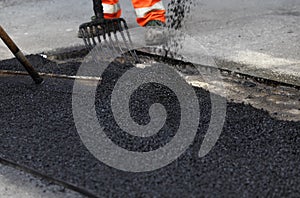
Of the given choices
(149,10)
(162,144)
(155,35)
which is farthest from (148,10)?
(162,144)

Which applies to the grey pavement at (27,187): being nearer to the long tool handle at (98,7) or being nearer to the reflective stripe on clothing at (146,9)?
the long tool handle at (98,7)

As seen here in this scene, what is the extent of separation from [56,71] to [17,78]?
0.27 metres

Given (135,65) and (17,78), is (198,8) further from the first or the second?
(17,78)

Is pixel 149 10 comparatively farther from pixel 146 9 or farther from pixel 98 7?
pixel 98 7

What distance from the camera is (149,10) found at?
13.6ft

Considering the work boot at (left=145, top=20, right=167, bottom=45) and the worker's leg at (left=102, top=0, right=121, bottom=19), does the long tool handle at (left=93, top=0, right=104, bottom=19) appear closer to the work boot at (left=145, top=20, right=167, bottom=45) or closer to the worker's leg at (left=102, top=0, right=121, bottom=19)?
the work boot at (left=145, top=20, right=167, bottom=45)

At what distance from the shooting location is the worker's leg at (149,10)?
13.6 feet

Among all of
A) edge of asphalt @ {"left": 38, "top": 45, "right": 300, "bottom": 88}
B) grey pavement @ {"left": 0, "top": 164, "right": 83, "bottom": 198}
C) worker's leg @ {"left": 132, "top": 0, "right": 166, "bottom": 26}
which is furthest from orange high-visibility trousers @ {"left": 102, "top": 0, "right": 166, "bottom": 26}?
grey pavement @ {"left": 0, "top": 164, "right": 83, "bottom": 198}

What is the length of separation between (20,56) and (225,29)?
6.17ft

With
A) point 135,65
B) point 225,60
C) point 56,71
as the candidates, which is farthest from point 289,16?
point 56,71

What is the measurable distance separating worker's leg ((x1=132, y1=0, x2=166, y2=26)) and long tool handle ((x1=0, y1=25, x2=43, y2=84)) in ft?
3.91

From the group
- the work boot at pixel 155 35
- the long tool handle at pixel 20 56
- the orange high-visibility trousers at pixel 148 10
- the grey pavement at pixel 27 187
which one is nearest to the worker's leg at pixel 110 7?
the orange high-visibility trousers at pixel 148 10

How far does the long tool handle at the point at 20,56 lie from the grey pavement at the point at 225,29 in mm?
963

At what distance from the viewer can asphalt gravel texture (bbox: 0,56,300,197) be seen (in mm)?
2064
